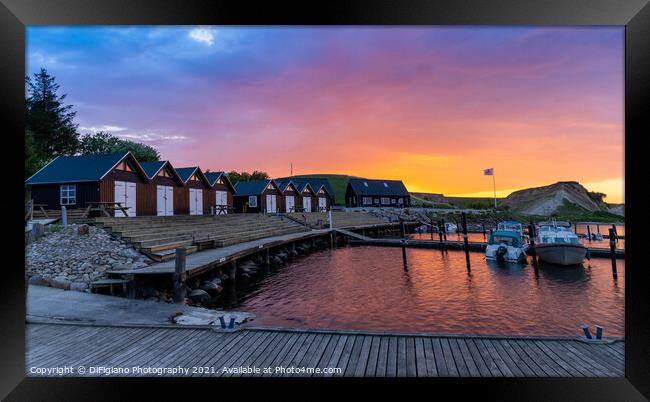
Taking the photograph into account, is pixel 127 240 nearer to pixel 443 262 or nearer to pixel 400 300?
pixel 400 300

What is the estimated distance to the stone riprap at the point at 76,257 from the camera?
12.2m

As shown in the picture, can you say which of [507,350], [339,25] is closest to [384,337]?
[507,350]

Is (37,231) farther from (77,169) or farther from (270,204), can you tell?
(270,204)

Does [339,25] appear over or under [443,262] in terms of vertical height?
over

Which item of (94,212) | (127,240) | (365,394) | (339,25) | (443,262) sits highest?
(339,25)

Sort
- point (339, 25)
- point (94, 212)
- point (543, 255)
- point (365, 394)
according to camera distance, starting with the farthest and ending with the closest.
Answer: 1. point (543, 255)
2. point (94, 212)
3. point (339, 25)
4. point (365, 394)

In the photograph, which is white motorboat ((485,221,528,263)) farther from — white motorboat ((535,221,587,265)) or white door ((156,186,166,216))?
white door ((156,186,166,216))

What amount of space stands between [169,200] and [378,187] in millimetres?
51338

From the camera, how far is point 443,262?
25188 mm

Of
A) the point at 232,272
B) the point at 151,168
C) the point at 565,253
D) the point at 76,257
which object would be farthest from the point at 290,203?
the point at 76,257

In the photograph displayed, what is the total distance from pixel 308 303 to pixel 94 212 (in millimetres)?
15982

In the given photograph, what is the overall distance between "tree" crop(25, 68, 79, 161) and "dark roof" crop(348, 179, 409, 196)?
48175 mm

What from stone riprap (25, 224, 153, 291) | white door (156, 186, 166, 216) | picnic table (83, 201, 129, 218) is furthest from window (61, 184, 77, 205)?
stone riprap (25, 224, 153, 291)

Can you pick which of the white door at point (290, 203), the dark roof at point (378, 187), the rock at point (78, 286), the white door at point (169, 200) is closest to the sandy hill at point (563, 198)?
the dark roof at point (378, 187)
